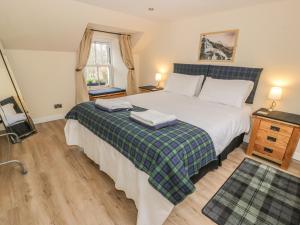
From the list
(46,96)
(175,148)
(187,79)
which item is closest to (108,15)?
(187,79)

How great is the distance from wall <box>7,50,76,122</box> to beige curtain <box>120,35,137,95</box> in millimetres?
1221

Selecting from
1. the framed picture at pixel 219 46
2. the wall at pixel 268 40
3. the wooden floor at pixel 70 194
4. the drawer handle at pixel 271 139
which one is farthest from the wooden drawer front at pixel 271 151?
the framed picture at pixel 219 46

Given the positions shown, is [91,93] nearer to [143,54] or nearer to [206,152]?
[143,54]

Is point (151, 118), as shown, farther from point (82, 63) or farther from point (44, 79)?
point (44, 79)

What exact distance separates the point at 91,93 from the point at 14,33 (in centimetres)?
174

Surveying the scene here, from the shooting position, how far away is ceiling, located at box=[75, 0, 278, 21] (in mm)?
2457

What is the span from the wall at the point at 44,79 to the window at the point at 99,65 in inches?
25.1

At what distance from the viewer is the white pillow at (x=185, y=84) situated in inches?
119

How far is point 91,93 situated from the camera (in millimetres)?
3965

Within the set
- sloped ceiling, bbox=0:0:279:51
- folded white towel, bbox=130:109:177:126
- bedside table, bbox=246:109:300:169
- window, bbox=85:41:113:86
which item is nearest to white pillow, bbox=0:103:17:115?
sloped ceiling, bbox=0:0:279:51

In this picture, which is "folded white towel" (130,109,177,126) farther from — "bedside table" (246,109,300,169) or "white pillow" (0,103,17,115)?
"white pillow" (0,103,17,115)

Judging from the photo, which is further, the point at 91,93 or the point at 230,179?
the point at 91,93

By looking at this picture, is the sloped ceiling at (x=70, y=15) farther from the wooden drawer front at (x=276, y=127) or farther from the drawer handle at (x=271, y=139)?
the drawer handle at (x=271, y=139)

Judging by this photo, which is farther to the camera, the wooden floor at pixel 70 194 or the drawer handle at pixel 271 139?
the drawer handle at pixel 271 139
